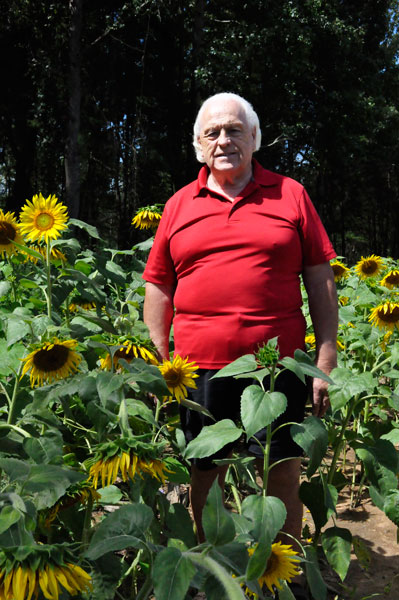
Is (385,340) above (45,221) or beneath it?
beneath

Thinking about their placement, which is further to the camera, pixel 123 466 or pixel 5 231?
pixel 5 231

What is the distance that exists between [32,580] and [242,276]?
136cm

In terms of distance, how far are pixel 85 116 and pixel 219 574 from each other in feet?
62.9

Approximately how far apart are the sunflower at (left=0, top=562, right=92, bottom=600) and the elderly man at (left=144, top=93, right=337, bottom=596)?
1248 millimetres

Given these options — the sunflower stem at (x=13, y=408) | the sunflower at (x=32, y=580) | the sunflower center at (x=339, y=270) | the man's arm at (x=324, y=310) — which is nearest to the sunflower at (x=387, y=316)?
the man's arm at (x=324, y=310)

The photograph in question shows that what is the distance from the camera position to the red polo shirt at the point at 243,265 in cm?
218

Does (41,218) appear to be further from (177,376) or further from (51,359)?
(177,376)

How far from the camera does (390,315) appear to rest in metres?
2.99

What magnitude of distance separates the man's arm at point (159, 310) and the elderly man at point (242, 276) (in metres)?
0.11

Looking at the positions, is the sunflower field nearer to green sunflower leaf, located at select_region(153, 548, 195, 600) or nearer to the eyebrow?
green sunflower leaf, located at select_region(153, 548, 195, 600)

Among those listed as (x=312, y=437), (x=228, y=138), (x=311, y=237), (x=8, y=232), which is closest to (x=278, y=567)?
(x=312, y=437)

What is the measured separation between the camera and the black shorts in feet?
7.18

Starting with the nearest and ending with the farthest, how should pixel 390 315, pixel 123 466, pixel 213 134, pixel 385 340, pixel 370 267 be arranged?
pixel 123 466 < pixel 213 134 < pixel 390 315 < pixel 385 340 < pixel 370 267

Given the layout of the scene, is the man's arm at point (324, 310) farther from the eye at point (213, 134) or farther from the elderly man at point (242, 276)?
the eye at point (213, 134)
